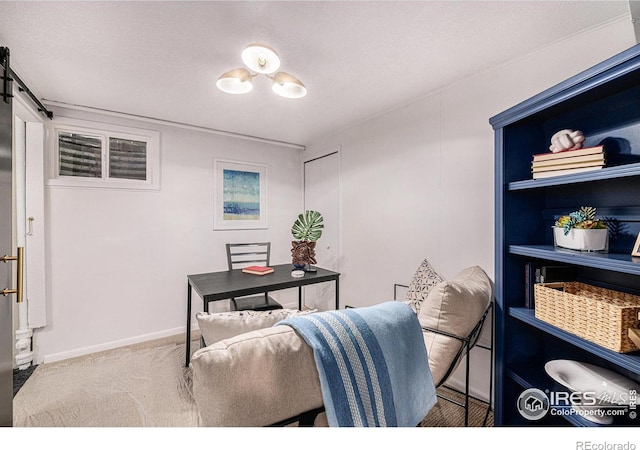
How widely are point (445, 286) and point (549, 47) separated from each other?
1510mm

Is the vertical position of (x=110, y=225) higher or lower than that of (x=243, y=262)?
higher

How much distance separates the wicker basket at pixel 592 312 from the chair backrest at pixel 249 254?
7.93 feet

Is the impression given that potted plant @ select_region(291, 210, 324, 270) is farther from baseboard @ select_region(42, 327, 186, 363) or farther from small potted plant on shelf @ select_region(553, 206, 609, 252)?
small potted plant on shelf @ select_region(553, 206, 609, 252)

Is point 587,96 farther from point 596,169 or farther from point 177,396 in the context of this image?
point 177,396

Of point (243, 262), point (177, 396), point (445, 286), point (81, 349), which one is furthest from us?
point (243, 262)

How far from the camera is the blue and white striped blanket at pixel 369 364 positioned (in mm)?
858

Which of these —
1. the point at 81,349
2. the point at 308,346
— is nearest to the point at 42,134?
the point at 81,349

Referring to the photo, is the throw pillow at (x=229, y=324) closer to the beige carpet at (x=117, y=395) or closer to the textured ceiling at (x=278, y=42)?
the beige carpet at (x=117, y=395)

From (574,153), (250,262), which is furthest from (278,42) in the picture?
(250,262)

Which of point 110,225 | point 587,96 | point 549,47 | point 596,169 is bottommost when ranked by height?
point 110,225

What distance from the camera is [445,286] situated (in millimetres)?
1382

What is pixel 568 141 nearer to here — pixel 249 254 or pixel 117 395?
pixel 249 254

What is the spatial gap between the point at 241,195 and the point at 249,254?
0.76 metres

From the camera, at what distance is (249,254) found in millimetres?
3242
